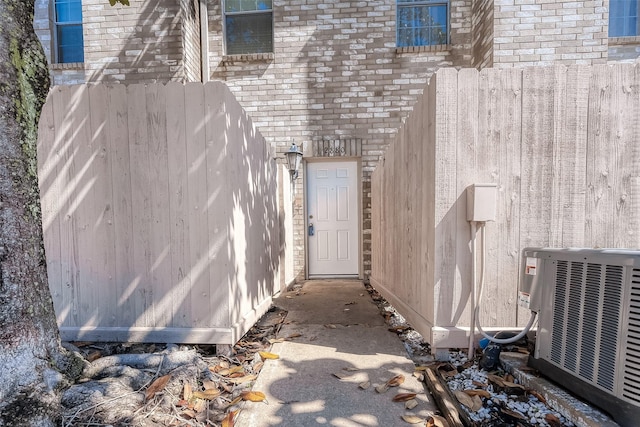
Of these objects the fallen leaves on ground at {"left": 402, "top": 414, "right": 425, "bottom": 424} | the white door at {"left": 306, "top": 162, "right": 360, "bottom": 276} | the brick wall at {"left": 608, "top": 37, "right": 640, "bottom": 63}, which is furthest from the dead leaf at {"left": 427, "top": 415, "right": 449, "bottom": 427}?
the brick wall at {"left": 608, "top": 37, "right": 640, "bottom": 63}

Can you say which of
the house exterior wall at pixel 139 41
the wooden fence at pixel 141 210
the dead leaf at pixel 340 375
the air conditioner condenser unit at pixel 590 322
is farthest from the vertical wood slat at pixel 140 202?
the house exterior wall at pixel 139 41

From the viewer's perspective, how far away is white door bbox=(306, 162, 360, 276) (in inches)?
209

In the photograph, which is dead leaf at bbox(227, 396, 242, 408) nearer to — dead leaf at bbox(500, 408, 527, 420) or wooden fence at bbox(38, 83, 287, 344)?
wooden fence at bbox(38, 83, 287, 344)

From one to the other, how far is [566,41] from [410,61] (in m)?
2.23

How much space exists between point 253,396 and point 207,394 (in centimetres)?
31

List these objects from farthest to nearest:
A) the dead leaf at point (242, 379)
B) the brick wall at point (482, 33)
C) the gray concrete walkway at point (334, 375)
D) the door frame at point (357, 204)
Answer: the door frame at point (357, 204), the brick wall at point (482, 33), the dead leaf at point (242, 379), the gray concrete walkway at point (334, 375)

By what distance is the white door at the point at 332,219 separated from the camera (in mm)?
5312

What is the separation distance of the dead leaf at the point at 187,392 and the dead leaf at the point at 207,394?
0.02 meters

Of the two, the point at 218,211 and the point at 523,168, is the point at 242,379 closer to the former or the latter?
the point at 218,211

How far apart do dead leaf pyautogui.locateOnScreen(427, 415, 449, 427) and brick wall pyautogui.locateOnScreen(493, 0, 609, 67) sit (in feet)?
15.8

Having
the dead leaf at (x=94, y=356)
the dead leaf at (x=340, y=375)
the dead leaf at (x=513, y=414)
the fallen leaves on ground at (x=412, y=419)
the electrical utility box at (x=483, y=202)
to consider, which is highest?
the electrical utility box at (x=483, y=202)

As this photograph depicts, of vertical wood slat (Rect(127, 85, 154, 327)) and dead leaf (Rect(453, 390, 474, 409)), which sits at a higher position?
vertical wood slat (Rect(127, 85, 154, 327))

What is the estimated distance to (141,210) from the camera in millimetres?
2273

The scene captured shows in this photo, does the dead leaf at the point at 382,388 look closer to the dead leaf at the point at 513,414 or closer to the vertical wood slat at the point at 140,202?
the dead leaf at the point at 513,414
